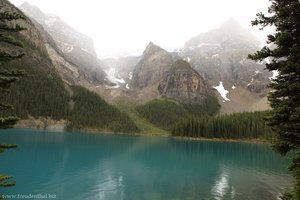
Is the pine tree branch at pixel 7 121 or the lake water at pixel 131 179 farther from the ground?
the pine tree branch at pixel 7 121

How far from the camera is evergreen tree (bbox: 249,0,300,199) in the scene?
22.0 meters

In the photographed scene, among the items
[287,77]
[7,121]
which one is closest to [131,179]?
[287,77]

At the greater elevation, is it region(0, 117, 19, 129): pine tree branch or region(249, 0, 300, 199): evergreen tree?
region(249, 0, 300, 199): evergreen tree

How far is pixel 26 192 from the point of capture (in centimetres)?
4391

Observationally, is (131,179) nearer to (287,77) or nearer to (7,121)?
(287,77)

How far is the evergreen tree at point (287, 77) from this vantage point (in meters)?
22.0

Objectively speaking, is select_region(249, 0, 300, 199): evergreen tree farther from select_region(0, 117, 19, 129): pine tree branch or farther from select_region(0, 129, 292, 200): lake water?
select_region(0, 129, 292, 200): lake water

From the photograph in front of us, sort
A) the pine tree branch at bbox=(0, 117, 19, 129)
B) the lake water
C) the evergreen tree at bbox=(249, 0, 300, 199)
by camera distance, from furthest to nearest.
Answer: the lake water < the evergreen tree at bbox=(249, 0, 300, 199) < the pine tree branch at bbox=(0, 117, 19, 129)

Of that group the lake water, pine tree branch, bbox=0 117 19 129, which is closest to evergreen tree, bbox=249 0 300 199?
pine tree branch, bbox=0 117 19 129

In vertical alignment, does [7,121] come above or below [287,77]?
below

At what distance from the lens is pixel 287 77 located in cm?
2347

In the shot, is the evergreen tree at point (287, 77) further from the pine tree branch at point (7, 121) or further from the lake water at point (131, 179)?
the lake water at point (131, 179)

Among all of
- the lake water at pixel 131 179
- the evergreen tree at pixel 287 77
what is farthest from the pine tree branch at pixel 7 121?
the lake water at pixel 131 179

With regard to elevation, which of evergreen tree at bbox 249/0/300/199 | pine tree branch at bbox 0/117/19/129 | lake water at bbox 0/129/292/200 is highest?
evergreen tree at bbox 249/0/300/199
